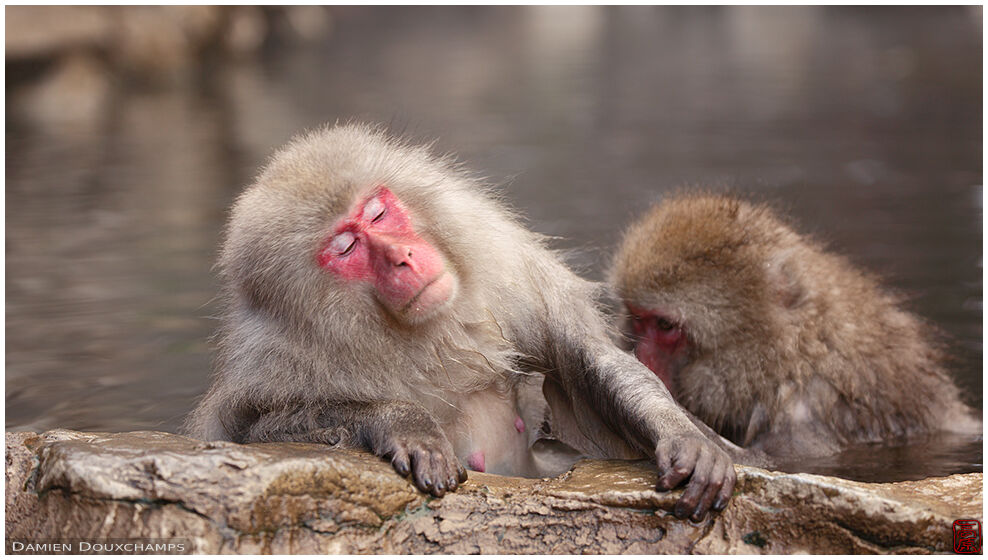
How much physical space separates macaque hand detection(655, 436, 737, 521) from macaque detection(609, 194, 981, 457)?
4.12ft

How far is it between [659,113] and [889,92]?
349cm

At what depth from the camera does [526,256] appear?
389 centimetres

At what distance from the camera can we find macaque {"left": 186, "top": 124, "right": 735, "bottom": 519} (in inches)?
132

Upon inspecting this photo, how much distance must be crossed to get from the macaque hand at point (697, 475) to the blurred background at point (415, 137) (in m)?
1.38

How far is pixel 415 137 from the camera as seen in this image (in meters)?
4.06

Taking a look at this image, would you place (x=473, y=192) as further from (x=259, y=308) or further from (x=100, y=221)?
(x=100, y=221)

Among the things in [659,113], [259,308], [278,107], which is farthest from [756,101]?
[259,308]

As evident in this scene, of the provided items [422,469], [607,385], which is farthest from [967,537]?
[422,469]

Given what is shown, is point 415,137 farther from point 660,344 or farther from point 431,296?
point 660,344

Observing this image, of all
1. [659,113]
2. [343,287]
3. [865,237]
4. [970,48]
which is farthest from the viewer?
[970,48]

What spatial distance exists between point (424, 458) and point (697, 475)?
2.56 feet

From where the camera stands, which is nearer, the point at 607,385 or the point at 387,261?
the point at 387,261

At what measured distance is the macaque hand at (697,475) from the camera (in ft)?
10.6

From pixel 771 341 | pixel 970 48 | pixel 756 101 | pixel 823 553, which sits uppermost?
pixel 970 48
